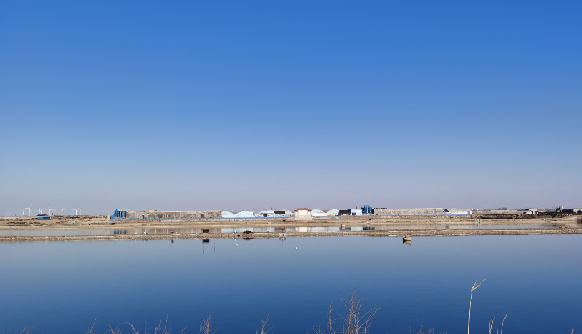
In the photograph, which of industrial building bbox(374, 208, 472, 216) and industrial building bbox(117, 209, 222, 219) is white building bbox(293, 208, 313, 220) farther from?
industrial building bbox(374, 208, 472, 216)

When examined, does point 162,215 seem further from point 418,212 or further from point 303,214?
point 418,212

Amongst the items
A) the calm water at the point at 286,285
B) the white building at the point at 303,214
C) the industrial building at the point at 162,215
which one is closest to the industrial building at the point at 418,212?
the white building at the point at 303,214

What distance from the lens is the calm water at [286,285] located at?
20547 millimetres

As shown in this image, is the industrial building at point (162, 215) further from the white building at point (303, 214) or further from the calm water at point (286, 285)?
the calm water at point (286, 285)

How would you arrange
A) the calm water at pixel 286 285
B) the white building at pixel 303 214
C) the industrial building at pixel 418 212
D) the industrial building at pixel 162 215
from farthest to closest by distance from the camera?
the industrial building at pixel 418 212, the industrial building at pixel 162 215, the white building at pixel 303 214, the calm water at pixel 286 285

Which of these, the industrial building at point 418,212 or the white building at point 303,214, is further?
the industrial building at point 418,212

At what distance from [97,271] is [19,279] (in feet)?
20.0

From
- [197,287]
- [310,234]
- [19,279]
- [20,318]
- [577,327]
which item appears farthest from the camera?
[310,234]

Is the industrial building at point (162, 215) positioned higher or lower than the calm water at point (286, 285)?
higher

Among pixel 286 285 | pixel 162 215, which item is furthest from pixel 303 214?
pixel 286 285

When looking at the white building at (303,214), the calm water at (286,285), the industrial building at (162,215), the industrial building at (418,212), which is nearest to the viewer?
the calm water at (286,285)

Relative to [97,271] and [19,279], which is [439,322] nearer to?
[97,271]

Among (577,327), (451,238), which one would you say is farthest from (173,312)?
(451,238)

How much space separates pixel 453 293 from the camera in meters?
25.3
